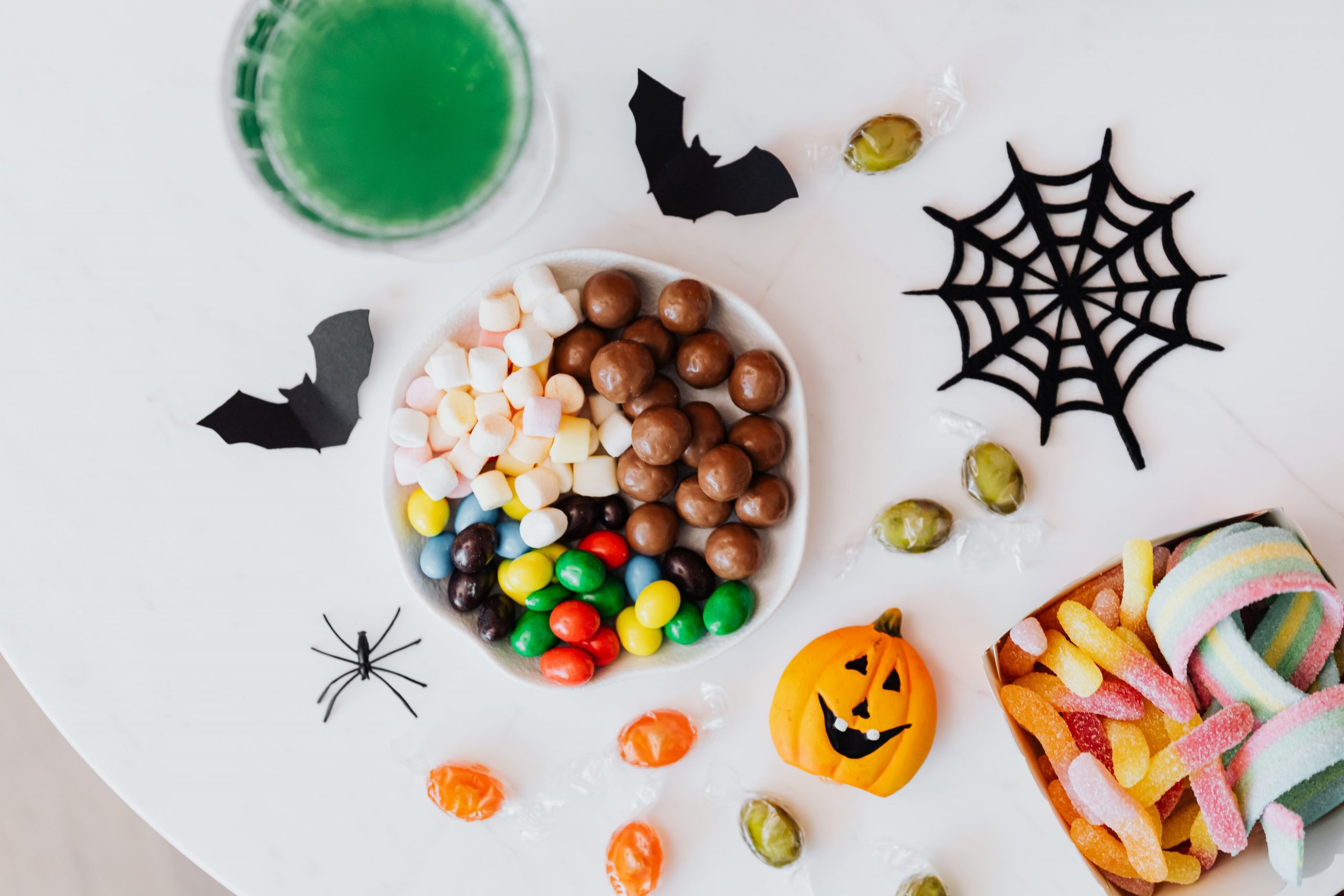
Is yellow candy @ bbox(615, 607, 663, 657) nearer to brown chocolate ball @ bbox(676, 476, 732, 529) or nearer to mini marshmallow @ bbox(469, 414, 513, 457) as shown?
brown chocolate ball @ bbox(676, 476, 732, 529)

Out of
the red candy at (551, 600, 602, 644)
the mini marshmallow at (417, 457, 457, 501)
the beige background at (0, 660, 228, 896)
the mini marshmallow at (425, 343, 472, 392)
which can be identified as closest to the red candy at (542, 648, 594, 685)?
the red candy at (551, 600, 602, 644)

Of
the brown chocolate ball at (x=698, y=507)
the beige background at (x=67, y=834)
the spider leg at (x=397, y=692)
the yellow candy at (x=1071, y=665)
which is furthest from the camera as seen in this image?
the beige background at (x=67, y=834)

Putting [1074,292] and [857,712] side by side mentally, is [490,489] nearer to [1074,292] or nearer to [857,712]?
[857,712]

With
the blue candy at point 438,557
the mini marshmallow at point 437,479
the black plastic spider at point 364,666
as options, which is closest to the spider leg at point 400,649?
the black plastic spider at point 364,666

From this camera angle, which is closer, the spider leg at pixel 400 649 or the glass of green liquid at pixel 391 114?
the glass of green liquid at pixel 391 114

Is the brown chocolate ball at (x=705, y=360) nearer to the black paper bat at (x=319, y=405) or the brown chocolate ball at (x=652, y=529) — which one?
the brown chocolate ball at (x=652, y=529)

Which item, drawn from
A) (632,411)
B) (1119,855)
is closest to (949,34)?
(632,411)
